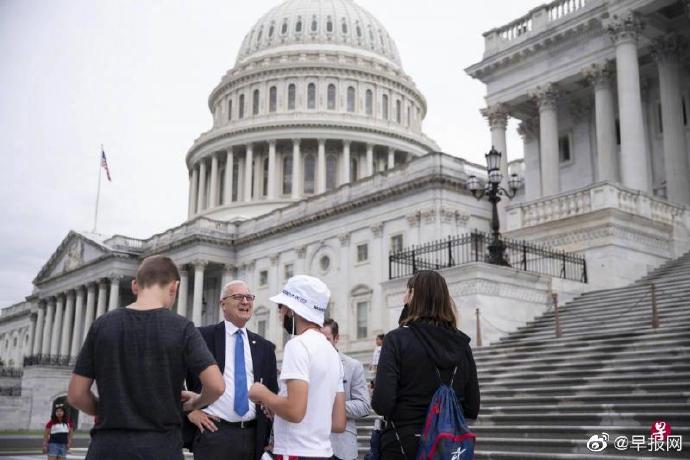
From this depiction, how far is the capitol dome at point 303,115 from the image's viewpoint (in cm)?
7625

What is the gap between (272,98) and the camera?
81875mm

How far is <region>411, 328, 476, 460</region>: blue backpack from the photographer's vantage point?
16.3 feet

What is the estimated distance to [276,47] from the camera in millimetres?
85812

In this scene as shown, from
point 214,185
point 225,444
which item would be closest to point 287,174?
point 214,185

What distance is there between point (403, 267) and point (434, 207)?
8.51 metres

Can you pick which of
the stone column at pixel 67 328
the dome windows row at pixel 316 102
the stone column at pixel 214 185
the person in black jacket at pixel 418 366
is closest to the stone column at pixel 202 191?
the stone column at pixel 214 185

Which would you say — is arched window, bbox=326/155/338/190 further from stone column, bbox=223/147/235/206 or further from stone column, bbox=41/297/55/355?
stone column, bbox=41/297/55/355

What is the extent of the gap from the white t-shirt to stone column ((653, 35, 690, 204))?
2802cm

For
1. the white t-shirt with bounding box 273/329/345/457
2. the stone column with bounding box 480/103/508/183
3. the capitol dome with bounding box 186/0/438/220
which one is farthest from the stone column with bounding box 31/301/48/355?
the white t-shirt with bounding box 273/329/345/457

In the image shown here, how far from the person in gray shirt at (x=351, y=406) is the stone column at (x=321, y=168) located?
2597 inches

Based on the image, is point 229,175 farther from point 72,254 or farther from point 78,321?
point 78,321

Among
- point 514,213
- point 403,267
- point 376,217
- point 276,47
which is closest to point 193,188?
point 276,47

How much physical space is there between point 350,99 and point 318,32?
1033 centimetres

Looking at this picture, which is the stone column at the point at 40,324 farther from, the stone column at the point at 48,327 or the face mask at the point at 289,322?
the face mask at the point at 289,322
